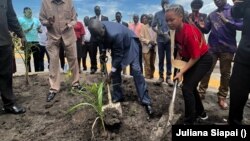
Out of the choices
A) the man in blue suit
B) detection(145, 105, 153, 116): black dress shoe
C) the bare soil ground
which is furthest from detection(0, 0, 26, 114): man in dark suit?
detection(145, 105, 153, 116): black dress shoe

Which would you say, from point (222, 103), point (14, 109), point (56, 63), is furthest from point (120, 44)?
point (222, 103)

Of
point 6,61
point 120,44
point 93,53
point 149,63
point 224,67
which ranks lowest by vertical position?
point 149,63

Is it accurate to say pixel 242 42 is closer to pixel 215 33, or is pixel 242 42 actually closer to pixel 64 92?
pixel 215 33

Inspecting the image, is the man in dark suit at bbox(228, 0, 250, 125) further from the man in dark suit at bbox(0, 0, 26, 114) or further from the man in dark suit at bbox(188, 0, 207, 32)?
the man in dark suit at bbox(0, 0, 26, 114)

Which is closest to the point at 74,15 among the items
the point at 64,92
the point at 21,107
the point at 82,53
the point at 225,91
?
the point at 64,92

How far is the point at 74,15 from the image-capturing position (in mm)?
6707

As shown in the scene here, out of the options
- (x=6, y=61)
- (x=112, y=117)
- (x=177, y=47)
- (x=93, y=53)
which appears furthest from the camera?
(x=93, y=53)

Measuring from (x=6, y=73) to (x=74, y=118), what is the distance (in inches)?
51.9

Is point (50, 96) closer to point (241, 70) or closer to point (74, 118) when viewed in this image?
point (74, 118)

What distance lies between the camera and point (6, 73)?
19.1 feet

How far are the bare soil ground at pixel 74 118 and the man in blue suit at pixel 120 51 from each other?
0.66 ft

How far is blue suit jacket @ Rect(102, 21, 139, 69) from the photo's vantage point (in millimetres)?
5477

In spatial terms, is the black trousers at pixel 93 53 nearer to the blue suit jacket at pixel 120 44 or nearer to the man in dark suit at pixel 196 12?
the man in dark suit at pixel 196 12

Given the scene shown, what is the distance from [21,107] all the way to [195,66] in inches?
110
